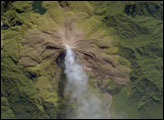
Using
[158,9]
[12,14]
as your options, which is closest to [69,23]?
[12,14]

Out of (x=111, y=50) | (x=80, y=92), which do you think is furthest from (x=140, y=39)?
(x=80, y=92)

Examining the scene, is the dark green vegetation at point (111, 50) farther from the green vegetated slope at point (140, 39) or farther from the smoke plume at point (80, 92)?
the smoke plume at point (80, 92)

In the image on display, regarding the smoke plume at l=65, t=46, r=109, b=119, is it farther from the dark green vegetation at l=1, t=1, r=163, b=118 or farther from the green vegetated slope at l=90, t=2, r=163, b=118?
the green vegetated slope at l=90, t=2, r=163, b=118

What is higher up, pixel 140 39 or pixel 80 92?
pixel 140 39

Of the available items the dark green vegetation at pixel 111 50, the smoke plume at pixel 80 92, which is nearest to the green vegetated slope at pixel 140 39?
the dark green vegetation at pixel 111 50

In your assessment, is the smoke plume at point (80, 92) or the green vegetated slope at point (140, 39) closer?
the smoke plume at point (80, 92)

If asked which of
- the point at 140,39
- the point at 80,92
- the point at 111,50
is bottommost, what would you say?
the point at 80,92

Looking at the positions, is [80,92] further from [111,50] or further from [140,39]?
[140,39]

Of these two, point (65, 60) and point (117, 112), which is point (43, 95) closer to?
point (65, 60)
